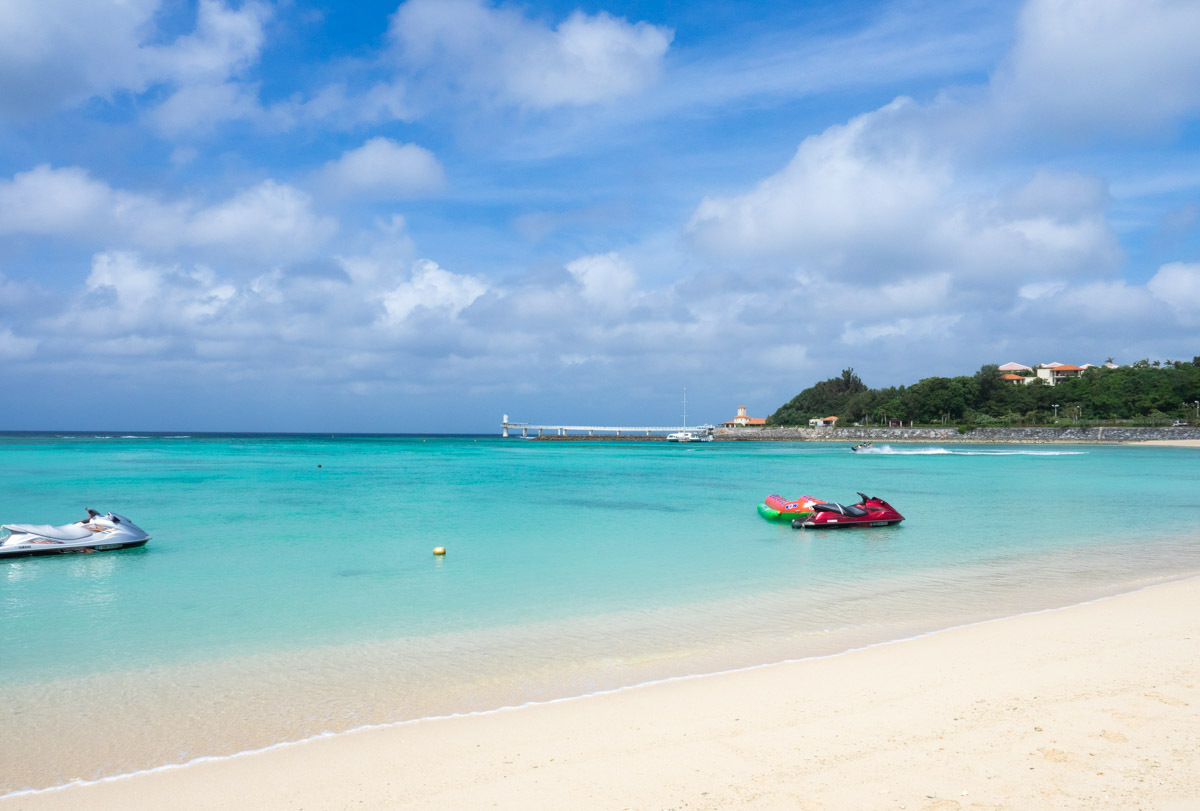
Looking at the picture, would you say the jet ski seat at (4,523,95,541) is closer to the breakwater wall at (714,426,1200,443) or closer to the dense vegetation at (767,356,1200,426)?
the breakwater wall at (714,426,1200,443)

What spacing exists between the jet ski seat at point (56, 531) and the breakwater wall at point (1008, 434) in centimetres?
10414

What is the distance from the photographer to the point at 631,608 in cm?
977

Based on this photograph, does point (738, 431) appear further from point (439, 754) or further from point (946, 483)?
point (439, 754)

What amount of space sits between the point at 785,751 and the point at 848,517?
1403 cm

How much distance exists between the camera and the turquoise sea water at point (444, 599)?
242 inches

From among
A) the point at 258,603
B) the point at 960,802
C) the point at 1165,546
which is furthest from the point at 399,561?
the point at 1165,546

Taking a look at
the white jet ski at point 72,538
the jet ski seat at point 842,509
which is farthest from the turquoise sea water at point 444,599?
the jet ski seat at point 842,509

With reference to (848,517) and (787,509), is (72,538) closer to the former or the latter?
(787,509)

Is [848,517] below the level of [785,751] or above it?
below

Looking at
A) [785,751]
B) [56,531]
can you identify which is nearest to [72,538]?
[56,531]

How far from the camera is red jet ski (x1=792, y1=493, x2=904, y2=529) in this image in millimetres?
17641

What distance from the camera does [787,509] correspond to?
18.9 meters

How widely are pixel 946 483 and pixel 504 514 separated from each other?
891 inches

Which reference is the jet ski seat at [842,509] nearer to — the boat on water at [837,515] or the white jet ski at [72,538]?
the boat on water at [837,515]
